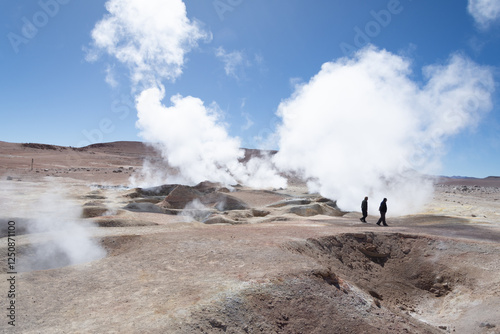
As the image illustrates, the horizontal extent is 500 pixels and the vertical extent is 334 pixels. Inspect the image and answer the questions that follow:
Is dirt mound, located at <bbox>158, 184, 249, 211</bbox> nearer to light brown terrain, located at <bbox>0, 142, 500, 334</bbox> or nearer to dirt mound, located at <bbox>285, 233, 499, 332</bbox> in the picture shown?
light brown terrain, located at <bbox>0, 142, 500, 334</bbox>

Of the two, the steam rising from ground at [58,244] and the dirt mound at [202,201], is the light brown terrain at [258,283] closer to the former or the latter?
the steam rising from ground at [58,244]

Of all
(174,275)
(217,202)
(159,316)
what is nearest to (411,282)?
(174,275)

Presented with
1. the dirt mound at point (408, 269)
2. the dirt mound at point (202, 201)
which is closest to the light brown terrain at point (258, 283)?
the dirt mound at point (408, 269)

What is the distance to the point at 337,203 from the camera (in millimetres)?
26188

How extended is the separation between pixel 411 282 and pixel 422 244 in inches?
61.8

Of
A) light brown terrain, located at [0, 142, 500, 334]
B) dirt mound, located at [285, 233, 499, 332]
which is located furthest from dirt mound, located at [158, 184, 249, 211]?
dirt mound, located at [285, 233, 499, 332]

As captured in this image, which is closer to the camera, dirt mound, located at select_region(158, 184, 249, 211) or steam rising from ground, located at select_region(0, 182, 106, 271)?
steam rising from ground, located at select_region(0, 182, 106, 271)

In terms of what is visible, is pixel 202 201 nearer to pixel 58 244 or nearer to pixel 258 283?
pixel 58 244

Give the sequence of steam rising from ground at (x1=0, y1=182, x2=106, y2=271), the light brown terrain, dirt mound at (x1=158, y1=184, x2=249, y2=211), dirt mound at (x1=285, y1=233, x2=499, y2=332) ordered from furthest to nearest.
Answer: dirt mound at (x1=158, y1=184, x2=249, y2=211) < steam rising from ground at (x1=0, y1=182, x2=106, y2=271) < dirt mound at (x1=285, y1=233, x2=499, y2=332) < the light brown terrain

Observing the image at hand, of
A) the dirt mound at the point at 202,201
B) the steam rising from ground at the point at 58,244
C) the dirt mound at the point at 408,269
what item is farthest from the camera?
the dirt mound at the point at 202,201

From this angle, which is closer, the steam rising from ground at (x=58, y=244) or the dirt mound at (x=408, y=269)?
the dirt mound at (x=408, y=269)

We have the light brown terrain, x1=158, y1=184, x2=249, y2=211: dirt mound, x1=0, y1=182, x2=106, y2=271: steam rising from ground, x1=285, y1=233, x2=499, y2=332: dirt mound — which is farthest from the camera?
x1=158, y1=184, x2=249, y2=211: dirt mound

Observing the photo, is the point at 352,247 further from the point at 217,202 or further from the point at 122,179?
the point at 122,179

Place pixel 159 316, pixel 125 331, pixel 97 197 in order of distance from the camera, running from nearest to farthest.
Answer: pixel 125 331
pixel 159 316
pixel 97 197
